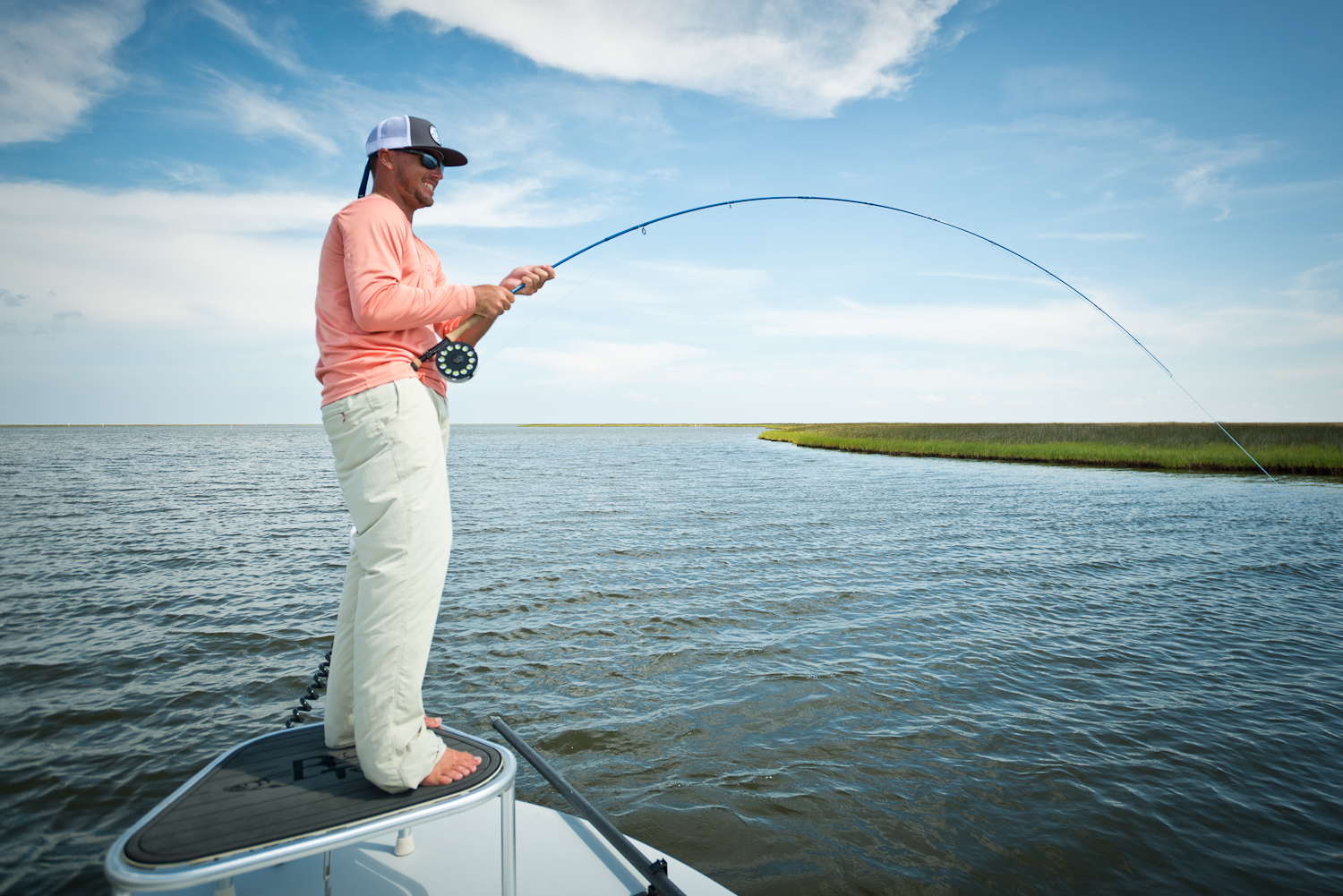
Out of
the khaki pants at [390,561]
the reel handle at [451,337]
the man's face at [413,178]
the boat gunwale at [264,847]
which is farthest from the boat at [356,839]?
the man's face at [413,178]

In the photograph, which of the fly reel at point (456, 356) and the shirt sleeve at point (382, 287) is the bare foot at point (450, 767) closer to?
the fly reel at point (456, 356)

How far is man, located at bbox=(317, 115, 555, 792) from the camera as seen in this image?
2.31m

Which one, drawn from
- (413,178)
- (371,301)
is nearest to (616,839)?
(371,301)

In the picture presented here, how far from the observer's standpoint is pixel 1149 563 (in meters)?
11.4

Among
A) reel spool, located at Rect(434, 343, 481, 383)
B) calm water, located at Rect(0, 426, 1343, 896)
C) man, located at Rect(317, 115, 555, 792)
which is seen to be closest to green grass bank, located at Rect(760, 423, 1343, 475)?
calm water, located at Rect(0, 426, 1343, 896)

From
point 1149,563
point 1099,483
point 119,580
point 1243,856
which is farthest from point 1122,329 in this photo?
point 1099,483

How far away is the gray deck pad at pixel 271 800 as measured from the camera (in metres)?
1.91

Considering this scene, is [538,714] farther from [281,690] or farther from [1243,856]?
[1243,856]

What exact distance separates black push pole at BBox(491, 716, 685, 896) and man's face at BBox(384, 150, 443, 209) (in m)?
2.31

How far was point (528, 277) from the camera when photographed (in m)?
2.99

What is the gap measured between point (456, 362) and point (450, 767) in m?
1.53

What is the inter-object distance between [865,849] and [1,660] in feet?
28.3

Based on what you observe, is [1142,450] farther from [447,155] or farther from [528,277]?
[447,155]

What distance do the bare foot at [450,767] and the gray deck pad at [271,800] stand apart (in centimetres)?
3
